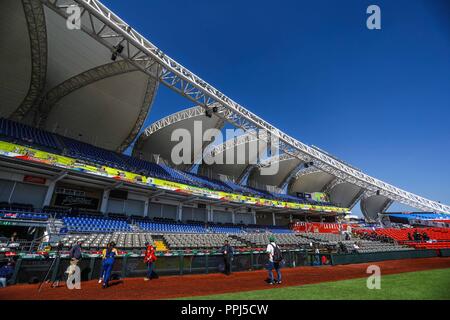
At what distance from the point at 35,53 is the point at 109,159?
1155 centimetres

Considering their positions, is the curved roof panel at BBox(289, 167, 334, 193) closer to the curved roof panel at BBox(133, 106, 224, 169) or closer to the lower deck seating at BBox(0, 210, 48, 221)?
the curved roof panel at BBox(133, 106, 224, 169)

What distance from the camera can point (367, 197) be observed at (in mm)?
58219

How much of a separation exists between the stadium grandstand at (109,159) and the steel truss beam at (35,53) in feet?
0.26

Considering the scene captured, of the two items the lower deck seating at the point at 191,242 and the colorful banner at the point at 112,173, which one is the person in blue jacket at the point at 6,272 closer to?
the lower deck seating at the point at 191,242

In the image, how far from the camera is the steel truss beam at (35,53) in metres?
14.9

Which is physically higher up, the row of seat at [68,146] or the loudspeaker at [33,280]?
the row of seat at [68,146]

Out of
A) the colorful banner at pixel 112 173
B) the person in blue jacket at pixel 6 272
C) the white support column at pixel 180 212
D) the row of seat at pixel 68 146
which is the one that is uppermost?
the row of seat at pixel 68 146

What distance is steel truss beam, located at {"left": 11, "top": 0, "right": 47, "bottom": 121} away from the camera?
14.9 meters

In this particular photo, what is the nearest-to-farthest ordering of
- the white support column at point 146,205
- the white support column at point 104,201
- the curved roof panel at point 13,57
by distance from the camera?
the curved roof panel at point 13,57, the white support column at point 104,201, the white support column at point 146,205

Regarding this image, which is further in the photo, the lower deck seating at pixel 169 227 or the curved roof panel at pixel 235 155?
the curved roof panel at pixel 235 155

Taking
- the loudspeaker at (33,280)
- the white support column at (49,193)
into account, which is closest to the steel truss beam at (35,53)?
the white support column at (49,193)

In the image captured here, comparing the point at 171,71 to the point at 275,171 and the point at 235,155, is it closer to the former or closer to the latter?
the point at 235,155

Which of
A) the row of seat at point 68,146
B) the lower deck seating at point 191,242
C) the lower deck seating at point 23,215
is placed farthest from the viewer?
the row of seat at point 68,146

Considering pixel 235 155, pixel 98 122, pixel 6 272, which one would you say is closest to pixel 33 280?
pixel 6 272
